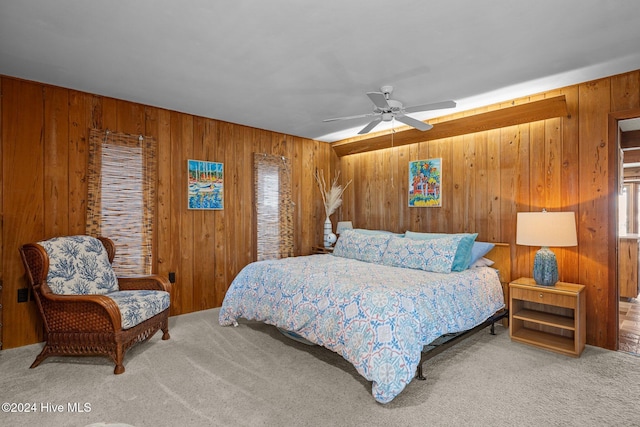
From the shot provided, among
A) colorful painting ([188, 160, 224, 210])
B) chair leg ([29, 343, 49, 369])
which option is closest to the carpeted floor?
chair leg ([29, 343, 49, 369])

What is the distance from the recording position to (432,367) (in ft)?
8.76

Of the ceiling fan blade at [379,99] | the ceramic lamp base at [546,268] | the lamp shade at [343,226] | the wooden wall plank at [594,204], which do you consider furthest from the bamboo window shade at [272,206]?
the wooden wall plank at [594,204]

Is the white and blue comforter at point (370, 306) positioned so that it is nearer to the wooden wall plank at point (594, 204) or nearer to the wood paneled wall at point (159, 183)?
the wooden wall plank at point (594, 204)

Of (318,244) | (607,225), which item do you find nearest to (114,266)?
(318,244)

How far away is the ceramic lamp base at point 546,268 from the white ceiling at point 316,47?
5.28ft

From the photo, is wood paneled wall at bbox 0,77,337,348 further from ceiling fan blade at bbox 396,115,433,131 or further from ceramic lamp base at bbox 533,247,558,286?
ceramic lamp base at bbox 533,247,558,286

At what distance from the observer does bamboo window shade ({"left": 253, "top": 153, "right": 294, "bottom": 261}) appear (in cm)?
479

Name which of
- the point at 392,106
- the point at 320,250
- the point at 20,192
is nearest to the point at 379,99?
the point at 392,106

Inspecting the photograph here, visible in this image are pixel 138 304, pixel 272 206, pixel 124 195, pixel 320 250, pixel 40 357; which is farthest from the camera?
pixel 320 250

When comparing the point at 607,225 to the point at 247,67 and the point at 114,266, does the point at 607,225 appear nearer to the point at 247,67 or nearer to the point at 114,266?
the point at 247,67

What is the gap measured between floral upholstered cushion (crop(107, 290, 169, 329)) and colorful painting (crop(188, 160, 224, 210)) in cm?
133

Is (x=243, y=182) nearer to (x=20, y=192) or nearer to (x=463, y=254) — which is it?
(x=20, y=192)

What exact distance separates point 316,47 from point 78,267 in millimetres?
2787

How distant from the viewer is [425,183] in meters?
4.46
